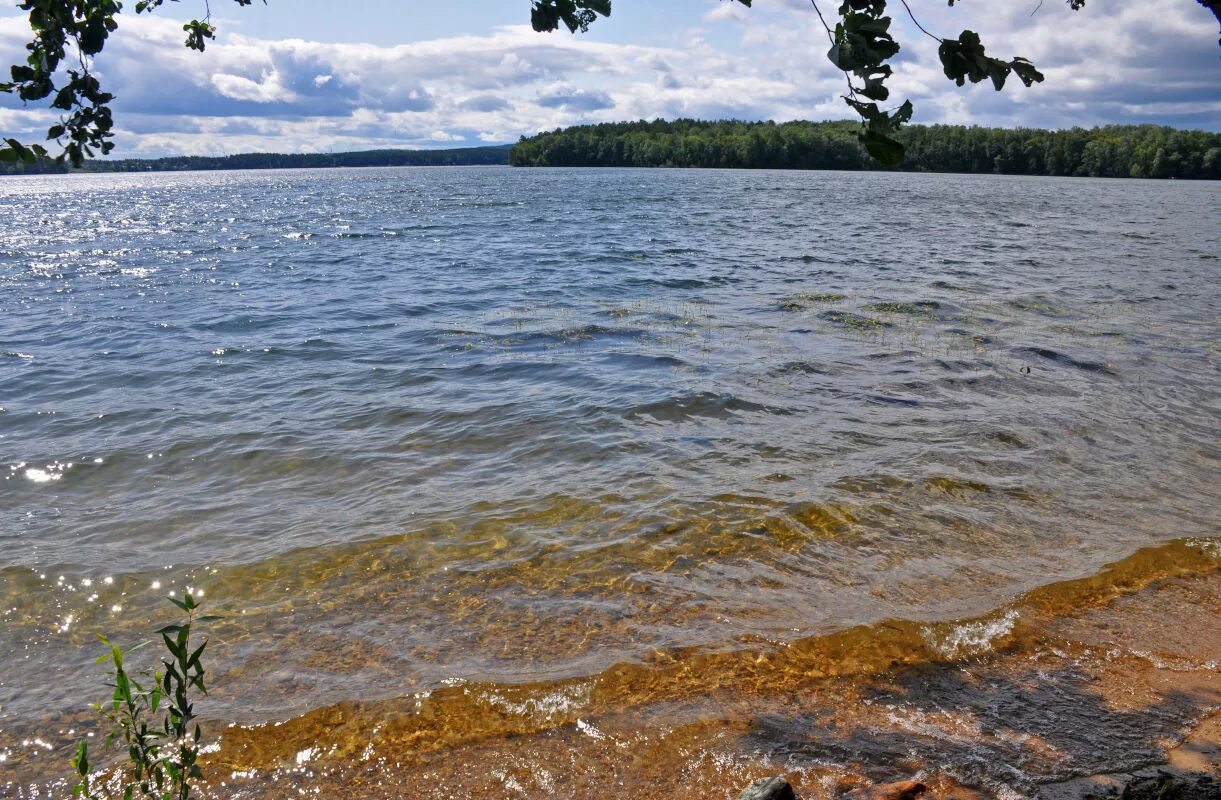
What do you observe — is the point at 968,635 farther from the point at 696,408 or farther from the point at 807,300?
the point at 807,300

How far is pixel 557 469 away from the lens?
899 cm

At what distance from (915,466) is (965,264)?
61.5ft

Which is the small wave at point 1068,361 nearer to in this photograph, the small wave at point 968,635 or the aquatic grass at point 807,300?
the aquatic grass at point 807,300

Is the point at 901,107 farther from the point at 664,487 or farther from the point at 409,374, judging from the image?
the point at 409,374

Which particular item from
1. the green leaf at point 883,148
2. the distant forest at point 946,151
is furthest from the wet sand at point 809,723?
the distant forest at point 946,151

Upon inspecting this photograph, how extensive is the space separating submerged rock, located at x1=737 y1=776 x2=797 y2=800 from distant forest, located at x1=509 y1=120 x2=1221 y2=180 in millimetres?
104985

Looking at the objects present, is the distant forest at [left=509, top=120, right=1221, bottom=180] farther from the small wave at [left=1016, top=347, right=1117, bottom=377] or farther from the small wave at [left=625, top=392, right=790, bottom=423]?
the small wave at [left=625, top=392, right=790, bottom=423]

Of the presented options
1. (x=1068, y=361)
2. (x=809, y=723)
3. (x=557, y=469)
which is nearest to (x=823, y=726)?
(x=809, y=723)

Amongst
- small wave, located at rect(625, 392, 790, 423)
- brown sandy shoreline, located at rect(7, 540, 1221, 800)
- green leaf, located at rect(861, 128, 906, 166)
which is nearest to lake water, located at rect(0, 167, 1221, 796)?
small wave, located at rect(625, 392, 790, 423)

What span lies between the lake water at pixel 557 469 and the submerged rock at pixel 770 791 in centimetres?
118

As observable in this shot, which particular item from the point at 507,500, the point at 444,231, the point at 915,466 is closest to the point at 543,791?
the point at 507,500

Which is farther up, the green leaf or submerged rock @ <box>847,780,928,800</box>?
the green leaf

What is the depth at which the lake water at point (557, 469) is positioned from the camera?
582cm

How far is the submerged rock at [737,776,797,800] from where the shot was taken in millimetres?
3479
